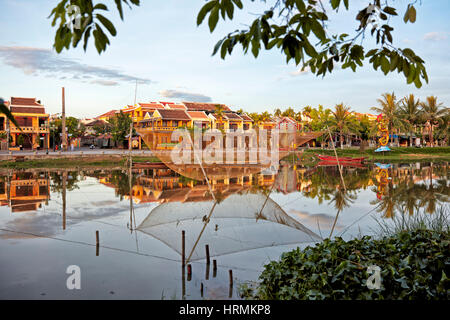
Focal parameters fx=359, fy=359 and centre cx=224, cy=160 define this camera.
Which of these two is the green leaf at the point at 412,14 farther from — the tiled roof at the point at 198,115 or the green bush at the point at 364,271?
the tiled roof at the point at 198,115

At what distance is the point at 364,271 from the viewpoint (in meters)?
3.03

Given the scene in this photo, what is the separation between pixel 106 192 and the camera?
1289 centimetres

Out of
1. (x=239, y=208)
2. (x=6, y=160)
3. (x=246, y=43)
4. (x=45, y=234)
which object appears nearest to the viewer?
(x=246, y=43)

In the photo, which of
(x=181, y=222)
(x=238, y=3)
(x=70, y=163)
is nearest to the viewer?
(x=238, y=3)

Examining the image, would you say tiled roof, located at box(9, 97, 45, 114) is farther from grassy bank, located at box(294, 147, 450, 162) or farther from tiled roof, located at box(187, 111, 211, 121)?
grassy bank, located at box(294, 147, 450, 162)

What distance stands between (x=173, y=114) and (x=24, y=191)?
29.1 meters

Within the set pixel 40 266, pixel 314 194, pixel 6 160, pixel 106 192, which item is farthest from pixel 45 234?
pixel 6 160

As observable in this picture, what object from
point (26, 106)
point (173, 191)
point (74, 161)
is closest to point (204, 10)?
point (173, 191)

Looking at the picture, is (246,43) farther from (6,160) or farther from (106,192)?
(6,160)

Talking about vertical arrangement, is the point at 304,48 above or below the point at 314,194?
above

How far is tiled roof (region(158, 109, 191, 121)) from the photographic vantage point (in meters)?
40.4

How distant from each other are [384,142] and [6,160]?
3015 centimetres

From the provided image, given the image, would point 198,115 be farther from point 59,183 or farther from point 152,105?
point 59,183

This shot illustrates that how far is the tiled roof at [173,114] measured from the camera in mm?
40406
